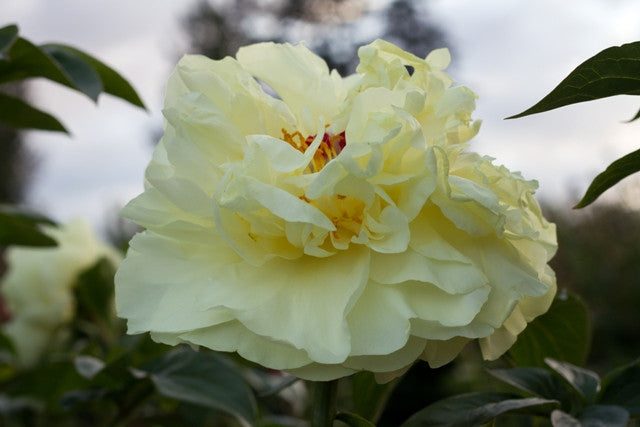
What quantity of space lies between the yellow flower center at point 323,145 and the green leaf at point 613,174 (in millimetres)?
159

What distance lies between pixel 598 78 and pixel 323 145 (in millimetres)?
171

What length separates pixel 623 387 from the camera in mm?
520

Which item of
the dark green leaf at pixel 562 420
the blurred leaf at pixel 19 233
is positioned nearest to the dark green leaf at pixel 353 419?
the dark green leaf at pixel 562 420

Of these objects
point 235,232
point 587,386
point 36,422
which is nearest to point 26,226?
point 36,422

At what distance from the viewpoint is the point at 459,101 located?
454mm

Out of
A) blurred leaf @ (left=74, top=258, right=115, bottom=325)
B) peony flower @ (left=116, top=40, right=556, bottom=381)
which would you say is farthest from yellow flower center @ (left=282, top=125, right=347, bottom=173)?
blurred leaf @ (left=74, top=258, right=115, bottom=325)

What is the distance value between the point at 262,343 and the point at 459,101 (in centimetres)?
19

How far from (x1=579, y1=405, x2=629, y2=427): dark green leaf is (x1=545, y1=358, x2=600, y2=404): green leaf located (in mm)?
15

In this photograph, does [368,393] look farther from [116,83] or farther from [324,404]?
[116,83]

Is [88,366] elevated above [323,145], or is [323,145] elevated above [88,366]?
[323,145]

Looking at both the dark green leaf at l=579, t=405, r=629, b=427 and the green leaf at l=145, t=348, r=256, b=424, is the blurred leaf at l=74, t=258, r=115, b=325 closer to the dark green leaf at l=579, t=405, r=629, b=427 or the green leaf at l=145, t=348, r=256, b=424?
the green leaf at l=145, t=348, r=256, b=424

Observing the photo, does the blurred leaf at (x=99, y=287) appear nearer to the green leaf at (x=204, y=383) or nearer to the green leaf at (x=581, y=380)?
the green leaf at (x=204, y=383)

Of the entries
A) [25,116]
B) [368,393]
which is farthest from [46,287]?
[368,393]

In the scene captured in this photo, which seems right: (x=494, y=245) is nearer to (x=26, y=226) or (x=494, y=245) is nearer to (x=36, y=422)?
(x=26, y=226)
